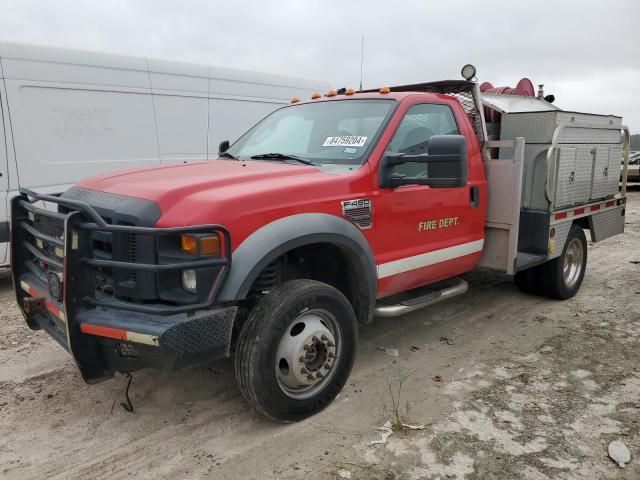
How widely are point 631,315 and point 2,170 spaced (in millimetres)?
6616

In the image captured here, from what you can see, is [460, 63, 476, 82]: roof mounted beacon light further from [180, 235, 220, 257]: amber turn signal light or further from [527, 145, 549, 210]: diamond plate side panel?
[180, 235, 220, 257]: amber turn signal light

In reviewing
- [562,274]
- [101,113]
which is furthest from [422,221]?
[101,113]

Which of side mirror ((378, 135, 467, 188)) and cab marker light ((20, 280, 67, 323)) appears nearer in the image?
cab marker light ((20, 280, 67, 323))

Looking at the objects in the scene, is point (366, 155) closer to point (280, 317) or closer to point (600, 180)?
point (280, 317)

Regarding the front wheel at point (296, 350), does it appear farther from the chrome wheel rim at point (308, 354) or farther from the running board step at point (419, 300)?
the running board step at point (419, 300)

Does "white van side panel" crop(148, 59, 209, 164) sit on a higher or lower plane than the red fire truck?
higher

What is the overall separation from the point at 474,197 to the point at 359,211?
4.66ft

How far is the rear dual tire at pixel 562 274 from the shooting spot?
5520 mm

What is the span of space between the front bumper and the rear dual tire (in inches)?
152

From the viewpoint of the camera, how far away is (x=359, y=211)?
353cm

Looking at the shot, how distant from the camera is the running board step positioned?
3.80 metres

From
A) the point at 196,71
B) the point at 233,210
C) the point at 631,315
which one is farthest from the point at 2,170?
the point at 631,315

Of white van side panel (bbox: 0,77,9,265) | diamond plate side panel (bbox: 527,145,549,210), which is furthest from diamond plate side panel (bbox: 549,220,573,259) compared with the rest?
white van side panel (bbox: 0,77,9,265)

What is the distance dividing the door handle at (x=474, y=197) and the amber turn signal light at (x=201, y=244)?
247 centimetres
